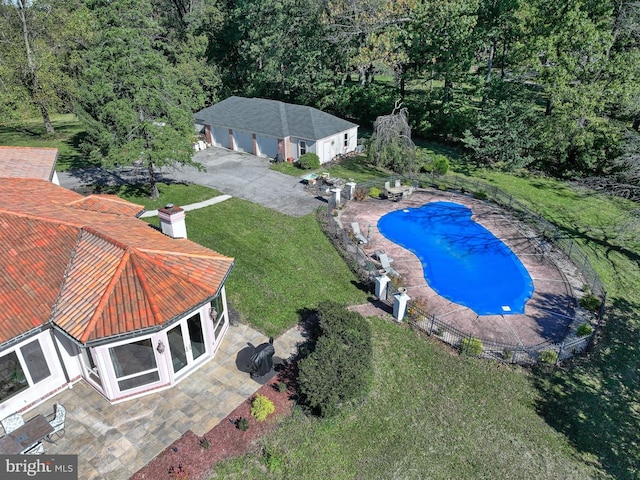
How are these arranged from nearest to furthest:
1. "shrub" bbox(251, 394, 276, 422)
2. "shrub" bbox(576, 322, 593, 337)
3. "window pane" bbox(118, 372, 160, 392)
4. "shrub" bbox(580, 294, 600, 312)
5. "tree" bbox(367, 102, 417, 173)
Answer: "shrub" bbox(251, 394, 276, 422) < "window pane" bbox(118, 372, 160, 392) < "shrub" bbox(576, 322, 593, 337) < "shrub" bbox(580, 294, 600, 312) < "tree" bbox(367, 102, 417, 173)

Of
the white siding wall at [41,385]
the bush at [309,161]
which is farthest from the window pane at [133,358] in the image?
the bush at [309,161]

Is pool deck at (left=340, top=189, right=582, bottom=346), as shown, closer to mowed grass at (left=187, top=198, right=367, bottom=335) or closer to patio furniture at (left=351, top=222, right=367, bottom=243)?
patio furniture at (left=351, top=222, right=367, bottom=243)

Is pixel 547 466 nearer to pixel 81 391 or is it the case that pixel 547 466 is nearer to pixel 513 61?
pixel 81 391

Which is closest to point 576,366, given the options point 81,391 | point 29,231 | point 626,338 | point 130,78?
point 626,338

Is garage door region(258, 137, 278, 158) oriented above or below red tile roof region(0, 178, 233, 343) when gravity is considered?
below

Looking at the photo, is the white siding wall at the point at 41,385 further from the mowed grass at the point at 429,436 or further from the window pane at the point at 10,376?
the mowed grass at the point at 429,436

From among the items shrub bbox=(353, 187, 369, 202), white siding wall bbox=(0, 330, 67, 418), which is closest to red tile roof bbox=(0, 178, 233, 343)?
white siding wall bbox=(0, 330, 67, 418)
